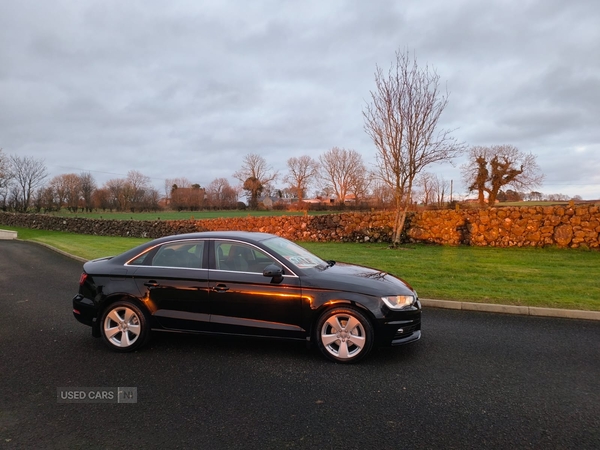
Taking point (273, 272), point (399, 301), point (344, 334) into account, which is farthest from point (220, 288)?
point (399, 301)

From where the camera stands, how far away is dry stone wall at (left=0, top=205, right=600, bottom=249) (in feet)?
47.6

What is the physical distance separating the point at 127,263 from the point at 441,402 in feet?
13.6

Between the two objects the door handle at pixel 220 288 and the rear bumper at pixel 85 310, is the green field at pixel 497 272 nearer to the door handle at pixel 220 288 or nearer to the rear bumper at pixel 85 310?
the door handle at pixel 220 288

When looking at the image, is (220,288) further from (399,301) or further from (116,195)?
(116,195)

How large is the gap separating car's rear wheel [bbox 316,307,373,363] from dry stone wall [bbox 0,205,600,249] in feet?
44.8

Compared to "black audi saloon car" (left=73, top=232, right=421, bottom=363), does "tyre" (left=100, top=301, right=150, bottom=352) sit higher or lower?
lower

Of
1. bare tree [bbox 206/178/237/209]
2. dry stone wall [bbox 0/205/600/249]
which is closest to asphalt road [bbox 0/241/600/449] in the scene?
dry stone wall [bbox 0/205/600/249]

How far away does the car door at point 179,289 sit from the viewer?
484 cm

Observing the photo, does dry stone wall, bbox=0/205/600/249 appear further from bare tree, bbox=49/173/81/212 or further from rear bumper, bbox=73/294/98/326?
bare tree, bbox=49/173/81/212

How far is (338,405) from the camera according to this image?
11.4ft

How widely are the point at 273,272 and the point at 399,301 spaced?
1.53m

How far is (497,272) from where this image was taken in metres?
10.1

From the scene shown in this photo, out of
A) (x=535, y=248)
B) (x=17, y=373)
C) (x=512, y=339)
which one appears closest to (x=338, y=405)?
(x=512, y=339)

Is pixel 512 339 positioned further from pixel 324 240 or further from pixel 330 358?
pixel 324 240
